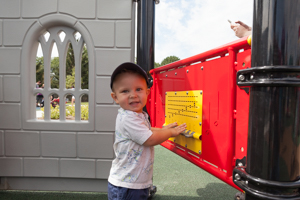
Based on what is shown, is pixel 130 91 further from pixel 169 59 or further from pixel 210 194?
pixel 169 59

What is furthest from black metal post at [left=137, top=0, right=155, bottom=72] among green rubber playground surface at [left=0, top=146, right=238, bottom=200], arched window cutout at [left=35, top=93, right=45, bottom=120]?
green rubber playground surface at [left=0, top=146, right=238, bottom=200]

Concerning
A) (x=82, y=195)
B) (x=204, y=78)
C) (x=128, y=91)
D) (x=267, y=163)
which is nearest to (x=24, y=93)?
(x=82, y=195)

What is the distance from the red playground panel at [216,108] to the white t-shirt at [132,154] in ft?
1.10

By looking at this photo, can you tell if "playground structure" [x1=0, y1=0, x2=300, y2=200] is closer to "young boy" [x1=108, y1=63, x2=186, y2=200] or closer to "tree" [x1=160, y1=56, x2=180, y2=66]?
"young boy" [x1=108, y1=63, x2=186, y2=200]

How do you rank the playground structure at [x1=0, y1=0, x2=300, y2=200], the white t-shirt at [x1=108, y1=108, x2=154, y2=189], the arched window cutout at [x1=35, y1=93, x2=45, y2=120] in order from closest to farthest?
1. the playground structure at [x1=0, y1=0, x2=300, y2=200]
2. the white t-shirt at [x1=108, y1=108, x2=154, y2=189]
3. the arched window cutout at [x1=35, y1=93, x2=45, y2=120]

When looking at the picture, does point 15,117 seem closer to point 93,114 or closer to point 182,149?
point 93,114

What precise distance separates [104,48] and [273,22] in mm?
2073

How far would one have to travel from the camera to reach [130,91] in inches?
53.2

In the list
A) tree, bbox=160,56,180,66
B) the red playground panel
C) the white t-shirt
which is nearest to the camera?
the red playground panel

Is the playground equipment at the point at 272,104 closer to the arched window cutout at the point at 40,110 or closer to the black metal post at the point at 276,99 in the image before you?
the black metal post at the point at 276,99

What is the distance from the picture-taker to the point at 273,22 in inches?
24.3

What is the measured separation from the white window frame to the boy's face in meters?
1.17

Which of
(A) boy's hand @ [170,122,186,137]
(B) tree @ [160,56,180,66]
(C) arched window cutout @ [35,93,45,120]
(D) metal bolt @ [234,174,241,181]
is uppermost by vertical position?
(B) tree @ [160,56,180,66]

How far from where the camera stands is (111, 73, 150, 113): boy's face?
1.34 m
